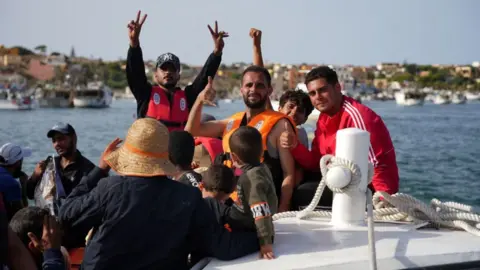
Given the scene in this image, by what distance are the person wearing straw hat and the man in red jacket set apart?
4.36 ft

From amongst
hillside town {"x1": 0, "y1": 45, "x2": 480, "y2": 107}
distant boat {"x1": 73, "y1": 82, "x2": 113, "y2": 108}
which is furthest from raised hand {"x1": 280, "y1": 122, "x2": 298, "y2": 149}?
hillside town {"x1": 0, "y1": 45, "x2": 480, "y2": 107}

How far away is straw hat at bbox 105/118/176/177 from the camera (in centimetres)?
290

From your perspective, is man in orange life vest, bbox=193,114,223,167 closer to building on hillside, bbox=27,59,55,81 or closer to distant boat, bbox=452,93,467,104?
distant boat, bbox=452,93,467,104

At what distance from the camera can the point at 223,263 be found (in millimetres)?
3102

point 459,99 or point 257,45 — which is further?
point 459,99

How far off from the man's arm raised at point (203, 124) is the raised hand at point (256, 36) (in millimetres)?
774

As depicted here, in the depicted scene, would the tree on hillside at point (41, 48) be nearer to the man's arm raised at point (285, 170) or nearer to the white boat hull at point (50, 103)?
the white boat hull at point (50, 103)

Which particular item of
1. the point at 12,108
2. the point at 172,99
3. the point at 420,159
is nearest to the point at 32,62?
the point at 12,108

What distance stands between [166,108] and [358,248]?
101 inches

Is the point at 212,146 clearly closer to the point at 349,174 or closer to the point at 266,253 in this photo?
the point at 349,174

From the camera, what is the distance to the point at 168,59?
5328mm

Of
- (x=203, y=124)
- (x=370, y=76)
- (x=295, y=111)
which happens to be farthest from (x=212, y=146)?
(x=370, y=76)

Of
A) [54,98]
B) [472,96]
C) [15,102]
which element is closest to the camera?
[15,102]

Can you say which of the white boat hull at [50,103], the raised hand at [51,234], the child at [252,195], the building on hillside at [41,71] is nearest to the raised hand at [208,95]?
the child at [252,195]
